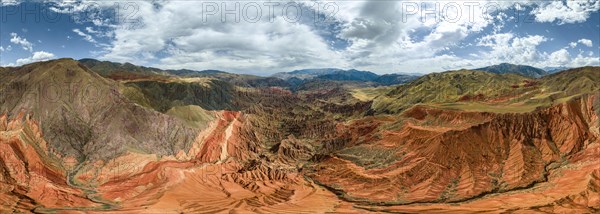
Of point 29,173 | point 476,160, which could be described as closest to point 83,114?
point 29,173

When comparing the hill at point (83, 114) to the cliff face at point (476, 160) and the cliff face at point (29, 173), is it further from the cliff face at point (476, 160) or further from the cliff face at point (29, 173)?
the cliff face at point (476, 160)

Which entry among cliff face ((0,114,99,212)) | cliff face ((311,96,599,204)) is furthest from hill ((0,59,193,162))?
cliff face ((311,96,599,204))

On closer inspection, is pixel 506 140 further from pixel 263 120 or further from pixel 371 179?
pixel 263 120

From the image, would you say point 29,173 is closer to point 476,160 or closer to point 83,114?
point 83,114

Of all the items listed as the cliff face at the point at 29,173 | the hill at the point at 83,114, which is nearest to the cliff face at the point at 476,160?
the hill at the point at 83,114

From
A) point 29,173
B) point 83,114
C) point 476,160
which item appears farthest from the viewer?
point 83,114

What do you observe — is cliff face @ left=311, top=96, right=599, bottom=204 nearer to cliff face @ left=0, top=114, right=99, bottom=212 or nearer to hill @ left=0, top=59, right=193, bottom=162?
hill @ left=0, top=59, right=193, bottom=162

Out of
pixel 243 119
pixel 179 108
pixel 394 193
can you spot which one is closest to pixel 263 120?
pixel 243 119

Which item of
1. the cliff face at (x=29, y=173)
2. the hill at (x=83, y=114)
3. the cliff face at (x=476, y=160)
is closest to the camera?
the cliff face at (x=29, y=173)
